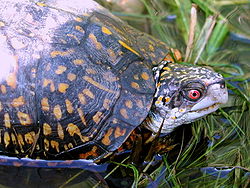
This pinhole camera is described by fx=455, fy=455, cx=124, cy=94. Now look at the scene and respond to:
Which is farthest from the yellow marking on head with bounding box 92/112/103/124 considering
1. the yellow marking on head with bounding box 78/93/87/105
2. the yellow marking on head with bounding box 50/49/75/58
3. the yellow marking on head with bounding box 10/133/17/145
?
the yellow marking on head with bounding box 10/133/17/145

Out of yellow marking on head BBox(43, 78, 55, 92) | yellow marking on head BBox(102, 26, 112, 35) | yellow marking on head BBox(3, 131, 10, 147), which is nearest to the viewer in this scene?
yellow marking on head BBox(43, 78, 55, 92)

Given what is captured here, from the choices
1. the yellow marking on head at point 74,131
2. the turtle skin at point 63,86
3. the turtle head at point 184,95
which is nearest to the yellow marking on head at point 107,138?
the turtle skin at point 63,86

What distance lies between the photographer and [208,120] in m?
3.56

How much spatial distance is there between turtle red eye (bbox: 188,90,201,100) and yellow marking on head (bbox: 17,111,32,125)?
1.08 metres

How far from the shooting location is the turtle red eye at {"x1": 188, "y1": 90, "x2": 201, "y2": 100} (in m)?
3.07

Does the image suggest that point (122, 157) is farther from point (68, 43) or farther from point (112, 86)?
point (68, 43)

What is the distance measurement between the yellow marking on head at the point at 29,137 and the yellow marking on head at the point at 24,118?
8 centimetres

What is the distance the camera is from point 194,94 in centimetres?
308

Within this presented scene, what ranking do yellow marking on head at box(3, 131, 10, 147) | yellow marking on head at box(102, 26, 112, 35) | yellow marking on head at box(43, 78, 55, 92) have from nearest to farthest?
1. yellow marking on head at box(43, 78, 55, 92)
2. yellow marking on head at box(3, 131, 10, 147)
3. yellow marking on head at box(102, 26, 112, 35)

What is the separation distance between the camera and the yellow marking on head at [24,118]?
2.97 metres

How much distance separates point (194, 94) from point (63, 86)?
88 cm

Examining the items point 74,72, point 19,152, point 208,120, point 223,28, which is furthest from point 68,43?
point 223,28

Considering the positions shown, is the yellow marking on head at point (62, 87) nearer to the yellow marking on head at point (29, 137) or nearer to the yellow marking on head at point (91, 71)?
the yellow marking on head at point (91, 71)

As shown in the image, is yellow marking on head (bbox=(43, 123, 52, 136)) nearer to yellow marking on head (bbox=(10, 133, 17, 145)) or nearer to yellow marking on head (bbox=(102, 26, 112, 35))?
yellow marking on head (bbox=(10, 133, 17, 145))
